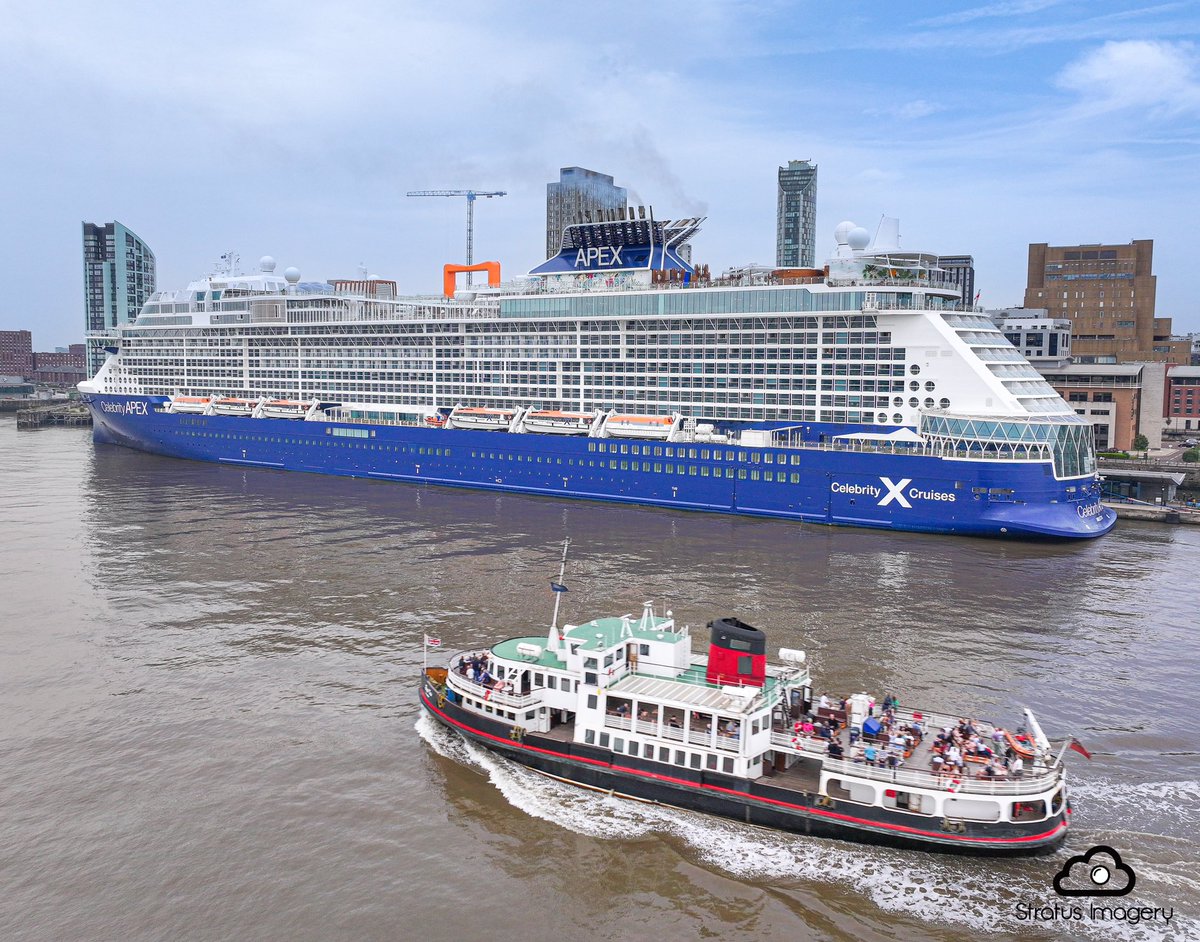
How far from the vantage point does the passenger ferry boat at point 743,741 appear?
1839 centimetres

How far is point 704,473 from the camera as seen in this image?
51.4 meters

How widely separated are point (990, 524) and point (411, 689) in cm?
Result: 2946

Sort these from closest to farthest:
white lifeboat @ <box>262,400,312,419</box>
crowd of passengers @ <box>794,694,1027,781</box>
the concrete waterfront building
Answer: crowd of passengers @ <box>794,694,1027,781</box>, white lifeboat @ <box>262,400,312,419</box>, the concrete waterfront building

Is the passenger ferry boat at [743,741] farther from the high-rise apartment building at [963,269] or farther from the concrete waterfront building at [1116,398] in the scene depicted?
the high-rise apartment building at [963,269]

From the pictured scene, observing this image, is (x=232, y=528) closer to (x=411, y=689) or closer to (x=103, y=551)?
(x=103, y=551)

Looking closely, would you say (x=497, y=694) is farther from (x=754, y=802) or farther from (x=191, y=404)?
(x=191, y=404)

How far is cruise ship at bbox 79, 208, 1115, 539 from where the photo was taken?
4497cm

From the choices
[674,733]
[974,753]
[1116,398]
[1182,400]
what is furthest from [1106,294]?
[674,733]

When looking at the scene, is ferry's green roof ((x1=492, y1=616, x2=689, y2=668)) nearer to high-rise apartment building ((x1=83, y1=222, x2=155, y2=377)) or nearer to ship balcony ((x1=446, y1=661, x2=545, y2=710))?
ship balcony ((x1=446, y1=661, x2=545, y2=710))

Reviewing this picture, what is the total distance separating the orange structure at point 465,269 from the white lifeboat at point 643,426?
18.3m

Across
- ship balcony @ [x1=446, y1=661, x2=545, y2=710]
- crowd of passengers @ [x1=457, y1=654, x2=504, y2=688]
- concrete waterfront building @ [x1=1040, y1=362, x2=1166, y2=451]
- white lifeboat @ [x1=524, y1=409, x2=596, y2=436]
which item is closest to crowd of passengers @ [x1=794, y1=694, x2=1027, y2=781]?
ship balcony @ [x1=446, y1=661, x2=545, y2=710]

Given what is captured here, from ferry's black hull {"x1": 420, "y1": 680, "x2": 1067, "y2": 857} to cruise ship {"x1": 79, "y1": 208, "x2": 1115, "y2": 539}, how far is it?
90.9 ft

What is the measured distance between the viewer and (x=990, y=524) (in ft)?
143

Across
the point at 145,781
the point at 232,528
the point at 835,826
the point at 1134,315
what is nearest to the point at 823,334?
the point at 232,528
